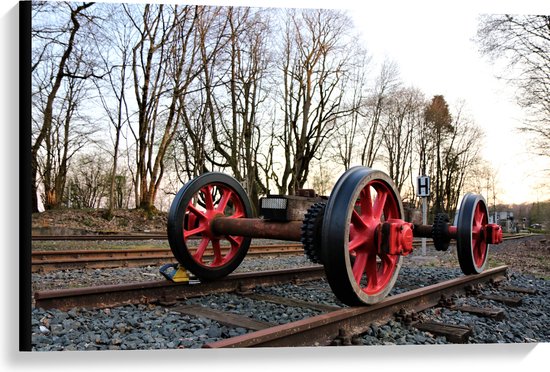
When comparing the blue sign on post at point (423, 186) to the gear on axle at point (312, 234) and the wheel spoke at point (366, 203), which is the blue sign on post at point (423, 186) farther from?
the gear on axle at point (312, 234)

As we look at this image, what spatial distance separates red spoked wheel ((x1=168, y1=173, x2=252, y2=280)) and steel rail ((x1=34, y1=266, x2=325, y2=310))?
0.12m

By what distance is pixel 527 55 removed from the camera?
4.91 m

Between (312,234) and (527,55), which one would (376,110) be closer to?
(527,55)

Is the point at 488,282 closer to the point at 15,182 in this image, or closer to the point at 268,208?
the point at 268,208

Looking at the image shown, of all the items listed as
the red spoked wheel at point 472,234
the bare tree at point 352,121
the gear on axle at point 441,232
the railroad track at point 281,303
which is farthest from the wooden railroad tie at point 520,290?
the bare tree at point 352,121

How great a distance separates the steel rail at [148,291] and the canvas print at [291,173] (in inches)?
0.6

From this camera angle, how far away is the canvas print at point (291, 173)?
132 inches

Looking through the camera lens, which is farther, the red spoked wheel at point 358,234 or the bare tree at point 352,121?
the bare tree at point 352,121

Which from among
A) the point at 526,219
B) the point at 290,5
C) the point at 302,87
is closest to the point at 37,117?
the point at 290,5

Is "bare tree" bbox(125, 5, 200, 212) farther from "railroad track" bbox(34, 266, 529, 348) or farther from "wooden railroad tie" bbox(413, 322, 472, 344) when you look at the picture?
"wooden railroad tie" bbox(413, 322, 472, 344)

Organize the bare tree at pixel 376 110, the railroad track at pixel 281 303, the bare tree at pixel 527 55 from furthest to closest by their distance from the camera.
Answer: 1. the bare tree at pixel 376 110
2. the bare tree at pixel 527 55
3. the railroad track at pixel 281 303

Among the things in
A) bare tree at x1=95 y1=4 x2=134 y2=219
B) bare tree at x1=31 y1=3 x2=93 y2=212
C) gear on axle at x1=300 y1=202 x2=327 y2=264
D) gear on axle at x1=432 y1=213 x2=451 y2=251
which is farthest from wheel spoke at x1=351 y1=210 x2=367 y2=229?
bare tree at x1=95 y1=4 x2=134 y2=219

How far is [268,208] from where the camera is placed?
3.78m

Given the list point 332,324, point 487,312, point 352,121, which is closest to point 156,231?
point 352,121
